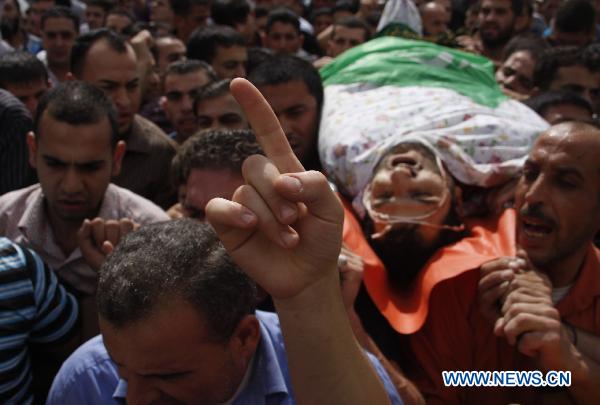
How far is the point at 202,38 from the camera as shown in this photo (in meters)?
4.39

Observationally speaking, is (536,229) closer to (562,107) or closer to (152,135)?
(562,107)

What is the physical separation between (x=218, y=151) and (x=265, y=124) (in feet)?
3.41

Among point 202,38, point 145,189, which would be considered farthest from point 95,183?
point 202,38

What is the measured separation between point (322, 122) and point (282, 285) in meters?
1.79

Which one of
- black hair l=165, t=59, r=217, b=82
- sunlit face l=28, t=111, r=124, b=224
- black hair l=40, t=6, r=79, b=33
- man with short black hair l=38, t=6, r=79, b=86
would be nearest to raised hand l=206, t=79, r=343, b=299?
sunlit face l=28, t=111, r=124, b=224

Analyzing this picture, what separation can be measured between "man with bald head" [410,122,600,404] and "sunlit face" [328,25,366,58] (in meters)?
3.65

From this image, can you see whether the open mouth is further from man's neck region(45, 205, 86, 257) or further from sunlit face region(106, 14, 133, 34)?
sunlit face region(106, 14, 133, 34)

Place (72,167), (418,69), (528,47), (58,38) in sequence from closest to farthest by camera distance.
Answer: (72,167)
(418,69)
(528,47)
(58,38)

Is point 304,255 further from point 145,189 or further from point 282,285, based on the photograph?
point 145,189

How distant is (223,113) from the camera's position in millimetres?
3086

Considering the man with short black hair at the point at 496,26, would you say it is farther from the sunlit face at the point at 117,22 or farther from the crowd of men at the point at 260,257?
the sunlit face at the point at 117,22

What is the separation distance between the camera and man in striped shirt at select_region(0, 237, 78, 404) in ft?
5.66

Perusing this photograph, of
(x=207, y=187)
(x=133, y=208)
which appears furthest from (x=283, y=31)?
(x=207, y=187)

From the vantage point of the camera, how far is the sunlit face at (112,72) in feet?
11.1
